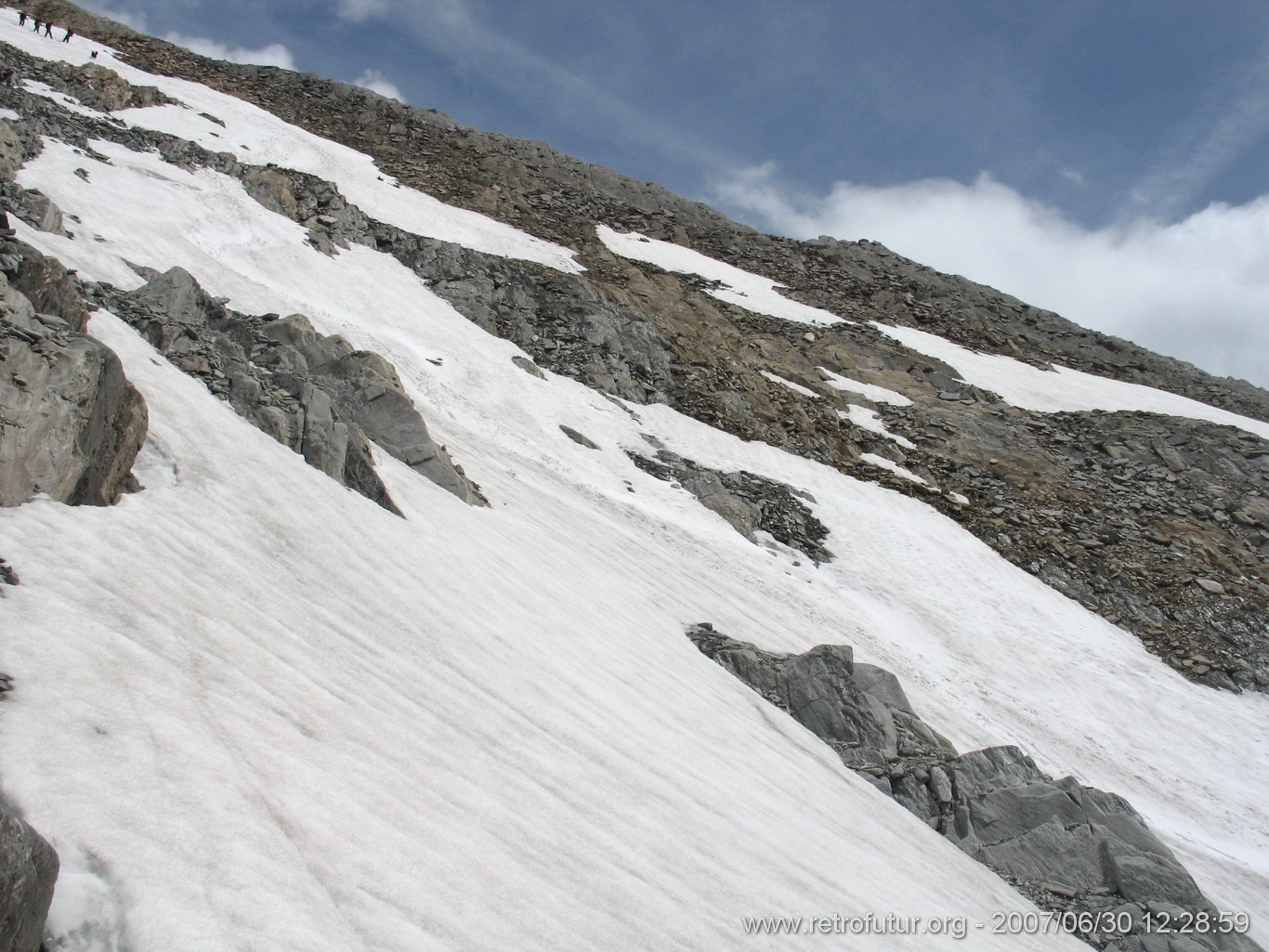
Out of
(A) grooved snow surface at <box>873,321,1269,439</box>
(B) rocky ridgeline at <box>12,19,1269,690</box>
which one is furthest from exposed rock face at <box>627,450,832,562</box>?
(A) grooved snow surface at <box>873,321,1269,439</box>

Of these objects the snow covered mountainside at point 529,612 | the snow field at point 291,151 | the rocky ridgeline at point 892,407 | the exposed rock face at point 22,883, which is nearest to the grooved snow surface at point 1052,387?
the rocky ridgeline at point 892,407

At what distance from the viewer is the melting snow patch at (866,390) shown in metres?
34.1

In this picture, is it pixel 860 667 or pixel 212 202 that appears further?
pixel 212 202

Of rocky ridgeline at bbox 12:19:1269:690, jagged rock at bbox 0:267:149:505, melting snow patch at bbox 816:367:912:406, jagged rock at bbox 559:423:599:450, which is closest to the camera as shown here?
jagged rock at bbox 0:267:149:505

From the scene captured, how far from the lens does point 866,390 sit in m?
34.8

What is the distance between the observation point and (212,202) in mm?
24859

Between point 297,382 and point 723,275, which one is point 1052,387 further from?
point 297,382

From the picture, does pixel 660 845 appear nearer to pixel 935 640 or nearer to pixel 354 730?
pixel 354 730

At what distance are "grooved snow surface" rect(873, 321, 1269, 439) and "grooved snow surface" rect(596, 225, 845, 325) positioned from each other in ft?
15.9

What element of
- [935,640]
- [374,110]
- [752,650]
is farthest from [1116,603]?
[374,110]

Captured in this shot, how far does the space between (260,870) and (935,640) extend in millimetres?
17929

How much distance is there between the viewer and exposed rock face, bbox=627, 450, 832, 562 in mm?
21547

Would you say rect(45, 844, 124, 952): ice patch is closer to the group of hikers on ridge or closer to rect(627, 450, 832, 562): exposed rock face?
rect(627, 450, 832, 562): exposed rock face

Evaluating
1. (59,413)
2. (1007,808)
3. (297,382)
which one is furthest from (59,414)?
(1007,808)
